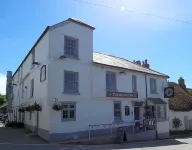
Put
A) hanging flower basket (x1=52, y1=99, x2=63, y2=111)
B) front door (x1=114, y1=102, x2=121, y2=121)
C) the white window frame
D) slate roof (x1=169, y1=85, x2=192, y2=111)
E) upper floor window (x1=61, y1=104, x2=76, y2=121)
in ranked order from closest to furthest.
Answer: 1. hanging flower basket (x1=52, y1=99, x2=63, y2=111)
2. upper floor window (x1=61, y1=104, x2=76, y2=121)
3. front door (x1=114, y1=102, x2=121, y2=121)
4. the white window frame
5. slate roof (x1=169, y1=85, x2=192, y2=111)

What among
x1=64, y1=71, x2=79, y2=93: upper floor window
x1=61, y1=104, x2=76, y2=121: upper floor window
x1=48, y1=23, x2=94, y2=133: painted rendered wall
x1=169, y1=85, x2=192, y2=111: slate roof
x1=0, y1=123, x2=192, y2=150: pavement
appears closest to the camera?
x1=0, y1=123, x2=192, y2=150: pavement

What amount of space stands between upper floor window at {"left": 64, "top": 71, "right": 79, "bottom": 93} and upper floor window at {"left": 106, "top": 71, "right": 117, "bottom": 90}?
11.4ft

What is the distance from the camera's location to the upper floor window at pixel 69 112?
18219 mm

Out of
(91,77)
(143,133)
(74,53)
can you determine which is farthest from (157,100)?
(74,53)

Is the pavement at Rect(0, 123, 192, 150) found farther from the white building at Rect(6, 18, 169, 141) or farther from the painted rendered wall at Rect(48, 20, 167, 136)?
the painted rendered wall at Rect(48, 20, 167, 136)

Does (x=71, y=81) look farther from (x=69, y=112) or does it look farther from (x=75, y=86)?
(x=69, y=112)

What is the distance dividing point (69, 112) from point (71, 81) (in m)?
A: 2.48

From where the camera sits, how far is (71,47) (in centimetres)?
1966

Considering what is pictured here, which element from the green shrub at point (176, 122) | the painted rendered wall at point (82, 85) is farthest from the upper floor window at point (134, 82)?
the green shrub at point (176, 122)

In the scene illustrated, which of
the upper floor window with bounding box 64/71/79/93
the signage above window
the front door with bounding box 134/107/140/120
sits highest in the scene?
the upper floor window with bounding box 64/71/79/93

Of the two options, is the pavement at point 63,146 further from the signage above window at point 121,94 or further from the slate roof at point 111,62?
the slate roof at point 111,62

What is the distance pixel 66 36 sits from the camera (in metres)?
19.3

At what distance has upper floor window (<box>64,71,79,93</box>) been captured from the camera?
1882 centimetres

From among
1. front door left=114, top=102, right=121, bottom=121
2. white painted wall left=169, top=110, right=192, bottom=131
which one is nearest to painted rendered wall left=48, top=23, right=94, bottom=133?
front door left=114, top=102, right=121, bottom=121
